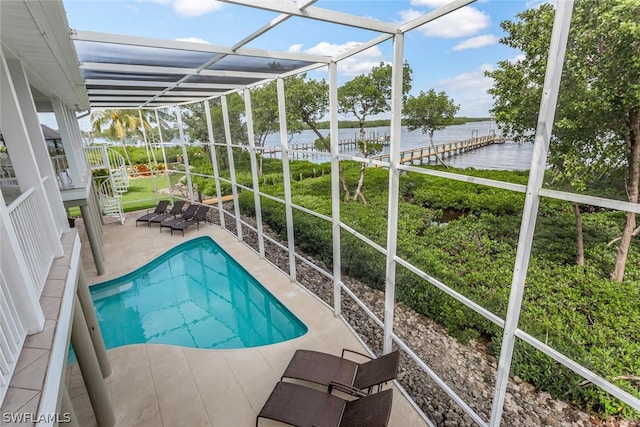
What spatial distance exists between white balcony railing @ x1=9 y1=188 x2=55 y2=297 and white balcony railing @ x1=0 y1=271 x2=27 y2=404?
54 centimetres

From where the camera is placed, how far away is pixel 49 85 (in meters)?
5.80

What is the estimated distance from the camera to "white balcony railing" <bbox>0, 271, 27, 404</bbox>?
2008 millimetres

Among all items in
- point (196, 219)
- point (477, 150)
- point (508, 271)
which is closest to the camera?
point (477, 150)

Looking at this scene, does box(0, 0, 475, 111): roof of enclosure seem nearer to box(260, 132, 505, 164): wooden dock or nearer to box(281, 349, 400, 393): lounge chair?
box(260, 132, 505, 164): wooden dock

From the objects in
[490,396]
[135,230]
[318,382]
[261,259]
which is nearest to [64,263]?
[318,382]

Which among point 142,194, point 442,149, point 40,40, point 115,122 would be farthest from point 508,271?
point 115,122

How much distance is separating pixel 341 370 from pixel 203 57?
471cm

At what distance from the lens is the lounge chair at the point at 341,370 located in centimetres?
381

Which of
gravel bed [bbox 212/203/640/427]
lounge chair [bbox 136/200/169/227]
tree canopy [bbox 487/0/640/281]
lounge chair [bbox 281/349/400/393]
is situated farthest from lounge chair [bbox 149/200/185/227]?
tree canopy [bbox 487/0/640/281]

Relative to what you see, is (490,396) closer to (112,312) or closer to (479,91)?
(479,91)

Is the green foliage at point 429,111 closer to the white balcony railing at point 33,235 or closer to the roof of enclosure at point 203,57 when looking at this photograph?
the roof of enclosure at point 203,57

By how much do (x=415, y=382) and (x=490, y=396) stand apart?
1.04 metres

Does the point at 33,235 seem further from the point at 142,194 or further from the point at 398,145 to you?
the point at 142,194

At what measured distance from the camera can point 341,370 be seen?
4.25m
